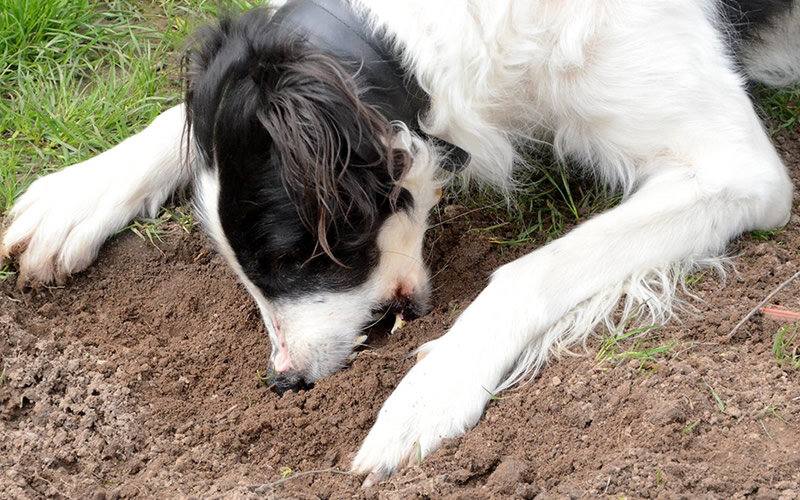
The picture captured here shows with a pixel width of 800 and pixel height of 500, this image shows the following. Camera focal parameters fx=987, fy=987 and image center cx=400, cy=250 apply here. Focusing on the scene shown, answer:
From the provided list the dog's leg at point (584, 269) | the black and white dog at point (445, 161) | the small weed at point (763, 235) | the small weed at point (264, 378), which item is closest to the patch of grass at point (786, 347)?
the black and white dog at point (445, 161)

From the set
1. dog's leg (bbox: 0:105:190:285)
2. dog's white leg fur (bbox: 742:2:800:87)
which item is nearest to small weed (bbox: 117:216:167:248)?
dog's leg (bbox: 0:105:190:285)

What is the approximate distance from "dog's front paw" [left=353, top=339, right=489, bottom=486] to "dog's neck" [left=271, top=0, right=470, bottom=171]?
0.82 metres

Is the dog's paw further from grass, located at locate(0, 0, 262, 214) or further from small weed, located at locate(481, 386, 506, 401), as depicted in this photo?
small weed, located at locate(481, 386, 506, 401)

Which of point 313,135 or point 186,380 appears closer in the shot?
point 313,135

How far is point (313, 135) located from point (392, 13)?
53cm

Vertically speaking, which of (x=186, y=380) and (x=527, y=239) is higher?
(x=527, y=239)

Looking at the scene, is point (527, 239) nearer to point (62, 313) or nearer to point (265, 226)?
point (265, 226)

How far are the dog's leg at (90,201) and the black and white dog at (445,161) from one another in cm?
1

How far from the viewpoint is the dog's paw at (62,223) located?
3.82 metres

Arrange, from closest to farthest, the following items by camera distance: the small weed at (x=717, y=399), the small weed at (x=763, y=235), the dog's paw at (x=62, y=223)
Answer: the small weed at (x=717, y=399) → the small weed at (x=763, y=235) → the dog's paw at (x=62, y=223)

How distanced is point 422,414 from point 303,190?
0.76 metres

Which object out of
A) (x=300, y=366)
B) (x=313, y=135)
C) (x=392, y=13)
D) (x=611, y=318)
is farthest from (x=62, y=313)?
(x=611, y=318)

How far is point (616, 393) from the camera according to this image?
9.47 feet

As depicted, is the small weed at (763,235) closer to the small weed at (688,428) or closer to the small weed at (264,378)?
the small weed at (688,428)
